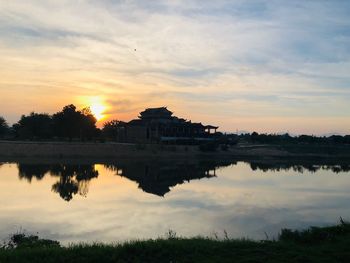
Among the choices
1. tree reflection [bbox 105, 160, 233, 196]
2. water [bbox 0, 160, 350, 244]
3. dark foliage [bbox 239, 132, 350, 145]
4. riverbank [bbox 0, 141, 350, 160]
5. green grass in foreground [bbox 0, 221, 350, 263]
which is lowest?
water [bbox 0, 160, 350, 244]

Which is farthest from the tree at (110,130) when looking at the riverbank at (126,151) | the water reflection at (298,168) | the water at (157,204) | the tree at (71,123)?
the water at (157,204)

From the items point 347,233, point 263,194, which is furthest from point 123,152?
point 347,233

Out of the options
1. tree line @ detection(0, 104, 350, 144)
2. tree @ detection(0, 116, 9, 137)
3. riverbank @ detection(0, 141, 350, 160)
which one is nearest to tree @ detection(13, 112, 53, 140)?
tree line @ detection(0, 104, 350, 144)

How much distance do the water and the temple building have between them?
3497 cm

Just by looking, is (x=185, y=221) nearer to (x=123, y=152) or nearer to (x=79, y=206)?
(x=79, y=206)

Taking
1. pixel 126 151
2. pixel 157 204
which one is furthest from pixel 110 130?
pixel 157 204

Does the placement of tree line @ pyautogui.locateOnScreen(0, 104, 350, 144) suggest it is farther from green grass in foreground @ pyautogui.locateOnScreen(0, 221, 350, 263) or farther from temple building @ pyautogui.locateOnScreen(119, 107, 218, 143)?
green grass in foreground @ pyautogui.locateOnScreen(0, 221, 350, 263)

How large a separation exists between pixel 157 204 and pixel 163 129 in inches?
2088

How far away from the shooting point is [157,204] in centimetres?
2405

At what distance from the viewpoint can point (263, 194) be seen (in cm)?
2997

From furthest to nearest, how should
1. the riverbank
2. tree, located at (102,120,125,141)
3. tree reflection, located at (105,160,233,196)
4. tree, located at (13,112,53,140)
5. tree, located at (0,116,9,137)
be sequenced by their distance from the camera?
tree, located at (102,120,125,141) < tree, located at (0,116,9,137) < tree, located at (13,112,53,140) < the riverbank < tree reflection, located at (105,160,233,196)

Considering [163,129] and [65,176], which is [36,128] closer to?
[163,129]

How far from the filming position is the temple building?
3014 inches

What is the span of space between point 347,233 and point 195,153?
5548 cm
